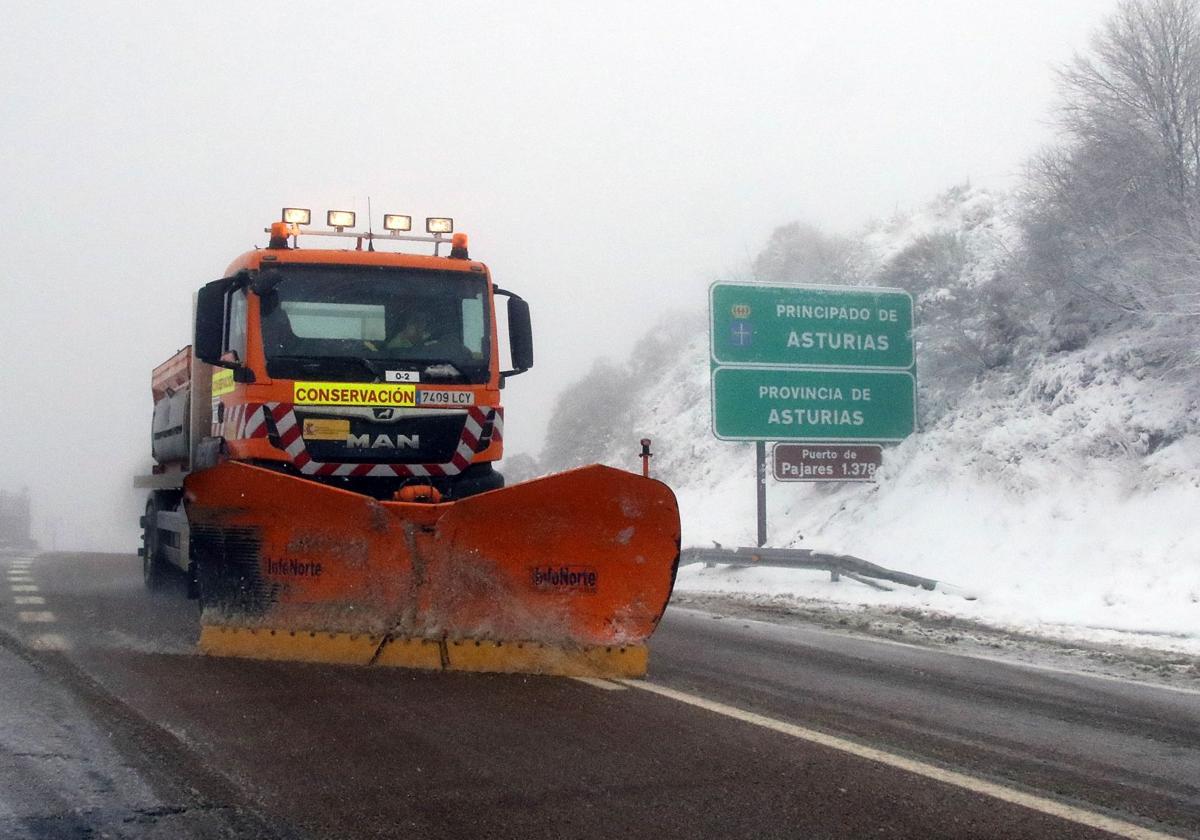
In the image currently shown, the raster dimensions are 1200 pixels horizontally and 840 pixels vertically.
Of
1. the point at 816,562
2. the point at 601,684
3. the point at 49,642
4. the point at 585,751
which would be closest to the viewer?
the point at 585,751

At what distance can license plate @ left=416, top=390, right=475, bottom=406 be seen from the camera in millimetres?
8789

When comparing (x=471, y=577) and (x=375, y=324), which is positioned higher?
(x=375, y=324)

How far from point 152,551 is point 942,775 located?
9.94m

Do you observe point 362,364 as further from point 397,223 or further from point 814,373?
point 814,373

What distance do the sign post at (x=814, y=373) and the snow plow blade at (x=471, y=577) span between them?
945cm

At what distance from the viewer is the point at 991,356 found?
18.6 metres

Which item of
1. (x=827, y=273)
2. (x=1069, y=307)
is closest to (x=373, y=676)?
(x=1069, y=307)

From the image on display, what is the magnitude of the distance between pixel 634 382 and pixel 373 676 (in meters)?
36.7

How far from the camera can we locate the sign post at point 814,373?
1645cm

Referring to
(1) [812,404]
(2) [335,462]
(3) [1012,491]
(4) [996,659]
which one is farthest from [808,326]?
(2) [335,462]

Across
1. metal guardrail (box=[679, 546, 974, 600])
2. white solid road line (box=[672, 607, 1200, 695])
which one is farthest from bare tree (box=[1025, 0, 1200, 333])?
white solid road line (box=[672, 607, 1200, 695])

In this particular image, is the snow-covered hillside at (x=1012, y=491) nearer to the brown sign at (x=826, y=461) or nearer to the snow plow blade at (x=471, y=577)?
the brown sign at (x=826, y=461)

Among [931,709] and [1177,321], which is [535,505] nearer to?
[931,709]

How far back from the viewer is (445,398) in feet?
29.1
